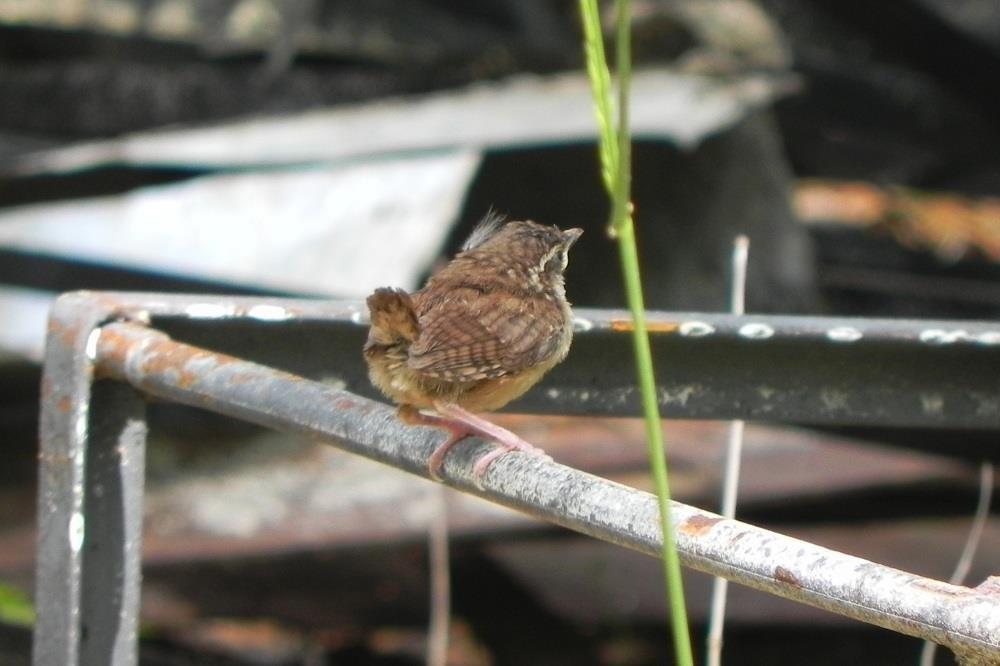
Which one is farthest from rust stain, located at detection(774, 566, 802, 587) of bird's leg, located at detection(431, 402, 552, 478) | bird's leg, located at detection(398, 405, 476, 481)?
bird's leg, located at detection(398, 405, 476, 481)

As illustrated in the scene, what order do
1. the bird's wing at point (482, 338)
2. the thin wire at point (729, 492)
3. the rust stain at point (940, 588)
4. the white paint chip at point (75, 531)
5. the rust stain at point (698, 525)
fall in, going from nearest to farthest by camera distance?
the rust stain at point (940, 588)
the rust stain at point (698, 525)
the white paint chip at point (75, 531)
the bird's wing at point (482, 338)
the thin wire at point (729, 492)

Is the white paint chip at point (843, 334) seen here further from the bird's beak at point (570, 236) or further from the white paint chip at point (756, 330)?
the bird's beak at point (570, 236)

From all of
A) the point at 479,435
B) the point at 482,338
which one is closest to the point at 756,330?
the point at 482,338

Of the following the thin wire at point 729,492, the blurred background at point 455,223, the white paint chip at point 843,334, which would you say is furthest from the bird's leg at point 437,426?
the blurred background at point 455,223

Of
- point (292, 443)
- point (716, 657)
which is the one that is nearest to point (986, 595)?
point (716, 657)

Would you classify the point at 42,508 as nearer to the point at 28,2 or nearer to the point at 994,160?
the point at 28,2
